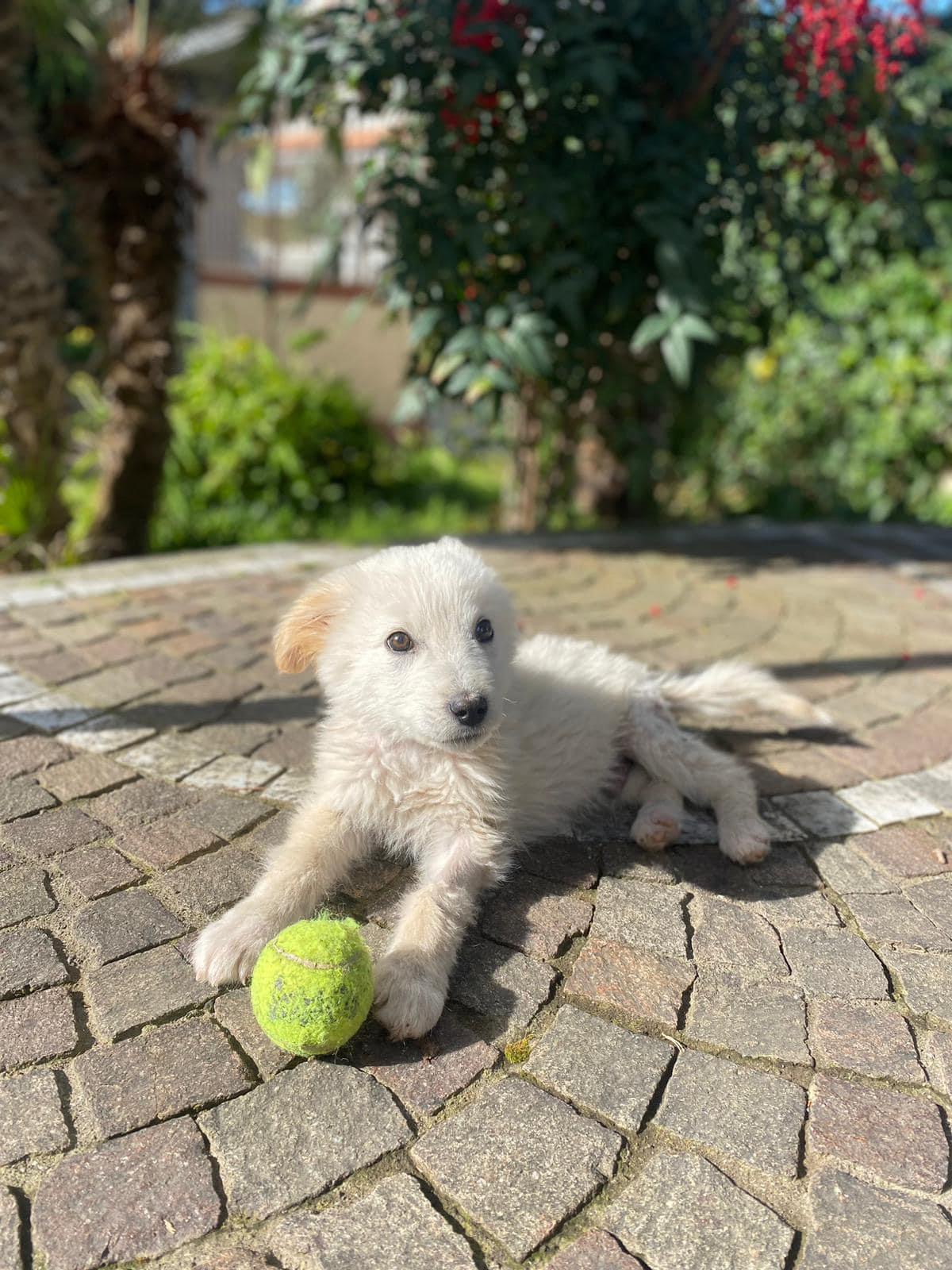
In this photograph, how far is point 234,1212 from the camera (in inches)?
66.6

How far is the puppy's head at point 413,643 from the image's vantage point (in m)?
2.36

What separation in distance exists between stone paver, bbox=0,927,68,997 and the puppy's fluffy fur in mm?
342

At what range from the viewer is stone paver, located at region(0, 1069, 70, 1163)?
5.85 ft

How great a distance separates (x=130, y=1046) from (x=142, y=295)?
225 inches

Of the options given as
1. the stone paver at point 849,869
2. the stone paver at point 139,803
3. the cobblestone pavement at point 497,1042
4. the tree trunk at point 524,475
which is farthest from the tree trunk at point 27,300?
the stone paver at point 849,869

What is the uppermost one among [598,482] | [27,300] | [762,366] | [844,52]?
[844,52]

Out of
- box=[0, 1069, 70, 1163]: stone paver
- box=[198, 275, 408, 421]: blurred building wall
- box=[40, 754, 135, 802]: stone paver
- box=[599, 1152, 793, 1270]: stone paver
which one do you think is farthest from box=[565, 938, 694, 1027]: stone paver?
box=[198, 275, 408, 421]: blurred building wall

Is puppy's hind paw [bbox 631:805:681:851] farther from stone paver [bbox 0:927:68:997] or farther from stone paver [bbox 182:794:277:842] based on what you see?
stone paver [bbox 0:927:68:997]

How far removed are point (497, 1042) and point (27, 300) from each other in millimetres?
5362

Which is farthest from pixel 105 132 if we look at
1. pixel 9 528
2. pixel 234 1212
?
pixel 234 1212

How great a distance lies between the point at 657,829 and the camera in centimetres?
286

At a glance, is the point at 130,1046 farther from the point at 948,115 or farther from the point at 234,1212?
the point at 948,115

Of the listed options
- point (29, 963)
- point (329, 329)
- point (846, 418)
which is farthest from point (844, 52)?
point (329, 329)

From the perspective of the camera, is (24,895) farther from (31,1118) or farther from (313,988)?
(313,988)
